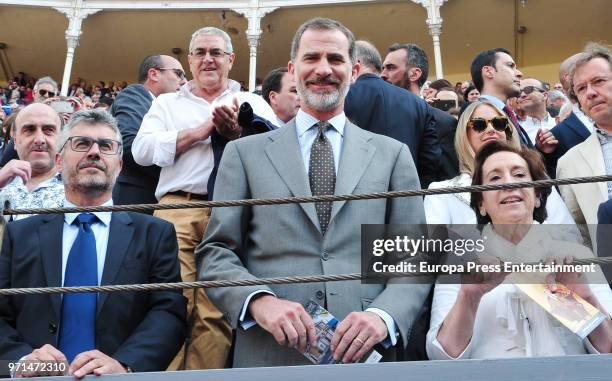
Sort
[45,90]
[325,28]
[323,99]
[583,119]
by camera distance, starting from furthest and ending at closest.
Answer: [45,90], [583,119], [325,28], [323,99]

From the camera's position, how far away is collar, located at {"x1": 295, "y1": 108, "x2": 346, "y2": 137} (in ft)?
10.3

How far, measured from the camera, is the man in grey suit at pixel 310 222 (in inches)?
103

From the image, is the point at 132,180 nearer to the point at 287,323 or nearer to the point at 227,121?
the point at 227,121

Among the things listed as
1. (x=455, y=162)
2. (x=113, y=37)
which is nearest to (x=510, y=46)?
(x=113, y=37)

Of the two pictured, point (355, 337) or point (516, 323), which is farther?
point (516, 323)

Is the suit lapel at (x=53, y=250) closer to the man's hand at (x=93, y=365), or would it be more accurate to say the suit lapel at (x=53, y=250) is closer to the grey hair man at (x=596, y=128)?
the man's hand at (x=93, y=365)

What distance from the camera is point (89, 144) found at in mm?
3324

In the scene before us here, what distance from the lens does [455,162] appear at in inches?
175

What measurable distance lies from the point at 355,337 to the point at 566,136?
2330mm

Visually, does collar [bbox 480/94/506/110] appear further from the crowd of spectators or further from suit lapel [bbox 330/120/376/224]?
suit lapel [bbox 330/120/376/224]

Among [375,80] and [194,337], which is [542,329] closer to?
[194,337]

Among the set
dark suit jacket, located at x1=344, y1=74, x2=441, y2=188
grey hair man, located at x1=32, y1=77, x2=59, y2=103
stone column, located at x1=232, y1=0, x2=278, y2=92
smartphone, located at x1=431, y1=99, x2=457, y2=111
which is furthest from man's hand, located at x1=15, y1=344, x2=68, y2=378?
stone column, located at x1=232, y1=0, x2=278, y2=92

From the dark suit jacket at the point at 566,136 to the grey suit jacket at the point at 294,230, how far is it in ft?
5.08

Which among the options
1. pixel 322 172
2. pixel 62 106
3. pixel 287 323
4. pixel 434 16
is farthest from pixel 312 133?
pixel 434 16
